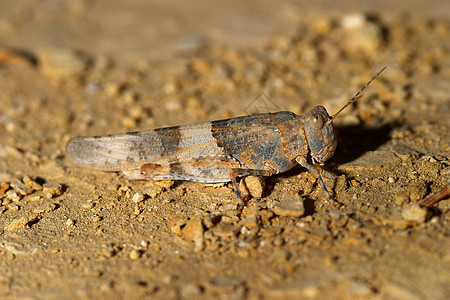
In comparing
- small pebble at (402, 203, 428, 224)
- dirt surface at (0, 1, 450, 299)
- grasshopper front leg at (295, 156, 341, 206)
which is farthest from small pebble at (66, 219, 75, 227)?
small pebble at (402, 203, 428, 224)

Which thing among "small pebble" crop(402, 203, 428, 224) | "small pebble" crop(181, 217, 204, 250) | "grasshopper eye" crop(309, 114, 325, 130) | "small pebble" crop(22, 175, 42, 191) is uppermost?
"small pebble" crop(22, 175, 42, 191)

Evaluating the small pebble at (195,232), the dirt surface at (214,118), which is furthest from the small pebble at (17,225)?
the small pebble at (195,232)

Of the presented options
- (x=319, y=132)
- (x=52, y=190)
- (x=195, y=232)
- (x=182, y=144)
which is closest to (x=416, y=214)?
(x=319, y=132)

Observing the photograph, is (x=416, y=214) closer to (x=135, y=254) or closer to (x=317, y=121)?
(x=317, y=121)

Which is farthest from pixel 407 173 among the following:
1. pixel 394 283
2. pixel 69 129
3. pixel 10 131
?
pixel 10 131

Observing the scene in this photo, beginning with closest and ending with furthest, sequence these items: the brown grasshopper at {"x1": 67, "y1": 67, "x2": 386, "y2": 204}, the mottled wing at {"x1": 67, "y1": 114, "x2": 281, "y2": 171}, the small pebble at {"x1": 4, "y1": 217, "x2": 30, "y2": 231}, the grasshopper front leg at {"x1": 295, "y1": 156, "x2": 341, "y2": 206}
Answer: the grasshopper front leg at {"x1": 295, "y1": 156, "x2": 341, "y2": 206}
the small pebble at {"x1": 4, "y1": 217, "x2": 30, "y2": 231}
the brown grasshopper at {"x1": 67, "y1": 67, "x2": 386, "y2": 204}
the mottled wing at {"x1": 67, "y1": 114, "x2": 281, "y2": 171}

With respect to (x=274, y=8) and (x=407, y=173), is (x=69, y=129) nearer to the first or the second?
(x=407, y=173)

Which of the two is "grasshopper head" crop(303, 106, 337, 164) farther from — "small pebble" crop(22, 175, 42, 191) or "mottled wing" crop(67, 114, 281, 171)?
"small pebble" crop(22, 175, 42, 191)
